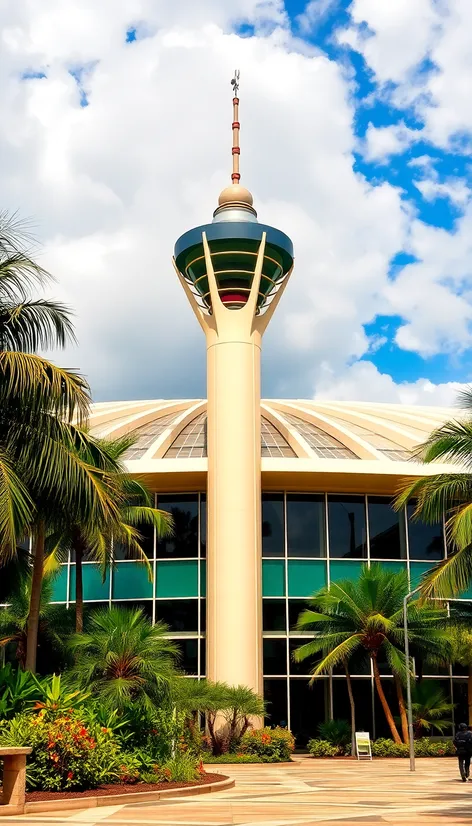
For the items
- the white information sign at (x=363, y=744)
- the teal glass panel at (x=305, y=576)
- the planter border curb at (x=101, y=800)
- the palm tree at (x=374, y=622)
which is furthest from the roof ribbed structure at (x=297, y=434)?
the planter border curb at (x=101, y=800)

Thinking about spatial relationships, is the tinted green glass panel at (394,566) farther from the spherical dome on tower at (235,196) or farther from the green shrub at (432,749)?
the spherical dome on tower at (235,196)

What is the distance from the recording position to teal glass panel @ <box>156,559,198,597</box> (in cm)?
3544

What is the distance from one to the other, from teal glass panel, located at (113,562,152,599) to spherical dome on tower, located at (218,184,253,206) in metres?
15.0

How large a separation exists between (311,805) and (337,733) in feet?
58.2

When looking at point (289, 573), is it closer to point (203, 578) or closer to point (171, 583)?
point (203, 578)

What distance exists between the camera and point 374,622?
31391 millimetres

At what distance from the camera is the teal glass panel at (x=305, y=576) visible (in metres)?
35.4

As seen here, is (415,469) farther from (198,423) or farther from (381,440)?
(198,423)

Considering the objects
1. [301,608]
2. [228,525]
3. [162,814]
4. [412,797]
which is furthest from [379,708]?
[162,814]

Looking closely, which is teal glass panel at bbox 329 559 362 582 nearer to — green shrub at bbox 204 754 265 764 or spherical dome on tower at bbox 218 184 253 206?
green shrub at bbox 204 754 265 764

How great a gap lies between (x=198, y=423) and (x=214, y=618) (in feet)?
39.6

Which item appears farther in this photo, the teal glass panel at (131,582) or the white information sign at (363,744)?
the teal glass panel at (131,582)

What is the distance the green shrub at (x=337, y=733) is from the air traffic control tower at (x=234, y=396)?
10.4 feet

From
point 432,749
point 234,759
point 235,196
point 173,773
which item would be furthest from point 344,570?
point 173,773
